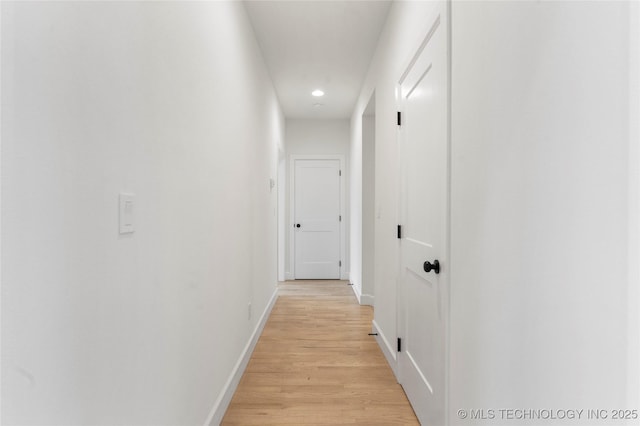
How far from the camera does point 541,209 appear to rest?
88 centimetres

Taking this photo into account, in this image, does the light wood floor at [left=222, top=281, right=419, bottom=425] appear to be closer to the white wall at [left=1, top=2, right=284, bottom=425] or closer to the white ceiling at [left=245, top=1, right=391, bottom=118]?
the white wall at [left=1, top=2, right=284, bottom=425]

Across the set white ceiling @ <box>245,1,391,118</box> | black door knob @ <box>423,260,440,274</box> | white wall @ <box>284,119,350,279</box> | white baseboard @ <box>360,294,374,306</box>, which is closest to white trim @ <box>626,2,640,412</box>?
black door knob @ <box>423,260,440,274</box>

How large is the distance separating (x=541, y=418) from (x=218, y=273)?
4.97 ft

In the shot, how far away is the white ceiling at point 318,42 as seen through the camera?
2660 mm

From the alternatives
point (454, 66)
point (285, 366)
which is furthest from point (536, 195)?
point (285, 366)

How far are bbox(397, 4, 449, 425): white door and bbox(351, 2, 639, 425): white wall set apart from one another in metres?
0.11

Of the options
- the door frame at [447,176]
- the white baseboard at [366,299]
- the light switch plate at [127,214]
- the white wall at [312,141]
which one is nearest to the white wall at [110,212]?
the light switch plate at [127,214]

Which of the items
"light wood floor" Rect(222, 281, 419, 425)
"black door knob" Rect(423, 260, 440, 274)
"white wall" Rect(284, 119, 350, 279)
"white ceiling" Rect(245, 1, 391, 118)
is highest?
"white ceiling" Rect(245, 1, 391, 118)

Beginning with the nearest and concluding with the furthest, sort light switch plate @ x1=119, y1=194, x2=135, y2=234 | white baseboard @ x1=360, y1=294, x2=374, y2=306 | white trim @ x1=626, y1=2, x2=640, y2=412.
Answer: white trim @ x1=626, y1=2, x2=640, y2=412 → light switch plate @ x1=119, y1=194, x2=135, y2=234 → white baseboard @ x1=360, y1=294, x2=374, y2=306

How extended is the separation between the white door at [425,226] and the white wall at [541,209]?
4.3 inches

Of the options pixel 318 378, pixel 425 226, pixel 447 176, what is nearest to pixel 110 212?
pixel 447 176

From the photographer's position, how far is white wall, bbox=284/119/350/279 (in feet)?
19.2

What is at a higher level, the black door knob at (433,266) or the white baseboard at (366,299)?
the black door knob at (433,266)

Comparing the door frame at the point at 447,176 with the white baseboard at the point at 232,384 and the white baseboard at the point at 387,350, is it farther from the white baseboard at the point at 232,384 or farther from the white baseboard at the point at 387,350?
the white baseboard at the point at 232,384
